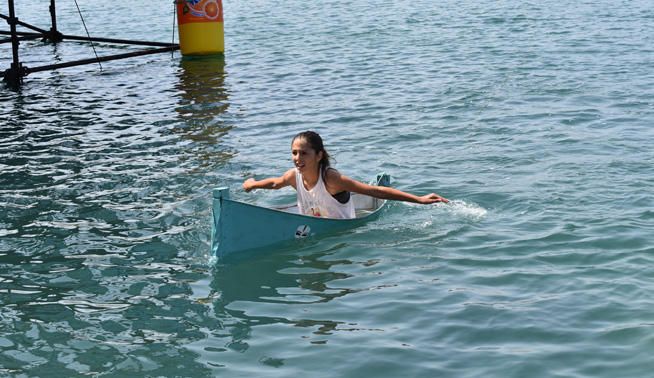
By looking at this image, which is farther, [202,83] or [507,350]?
[202,83]

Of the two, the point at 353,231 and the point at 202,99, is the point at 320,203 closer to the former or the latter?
the point at 353,231

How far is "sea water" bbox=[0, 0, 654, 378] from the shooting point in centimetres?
625

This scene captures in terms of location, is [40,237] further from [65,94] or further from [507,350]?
[65,94]

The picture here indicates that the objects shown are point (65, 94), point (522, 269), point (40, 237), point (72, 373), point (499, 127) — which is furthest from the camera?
point (65, 94)

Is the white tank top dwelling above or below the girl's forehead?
below

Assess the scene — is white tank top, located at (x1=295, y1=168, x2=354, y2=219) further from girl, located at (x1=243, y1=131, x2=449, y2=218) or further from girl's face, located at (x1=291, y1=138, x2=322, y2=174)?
girl's face, located at (x1=291, y1=138, x2=322, y2=174)

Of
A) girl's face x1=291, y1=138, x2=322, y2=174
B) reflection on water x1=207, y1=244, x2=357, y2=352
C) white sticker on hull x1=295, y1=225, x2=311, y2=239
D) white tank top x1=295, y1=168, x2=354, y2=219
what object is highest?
girl's face x1=291, y1=138, x2=322, y2=174

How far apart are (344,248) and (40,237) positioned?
2727mm

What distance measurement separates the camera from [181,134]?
1323cm

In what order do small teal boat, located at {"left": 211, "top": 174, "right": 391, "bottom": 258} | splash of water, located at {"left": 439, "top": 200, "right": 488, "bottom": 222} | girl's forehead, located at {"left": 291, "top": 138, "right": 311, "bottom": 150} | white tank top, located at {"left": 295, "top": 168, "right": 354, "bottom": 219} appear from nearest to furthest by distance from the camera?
1. small teal boat, located at {"left": 211, "top": 174, "right": 391, "bottom": 258}
2. girl's forehead, located at {"left": 291, "top": 138, "right": 311, "bottom": 150}
3. white tank top, located at {"left": 295, "top": 168, "right": 354, "bottom": 219}
4. splash of water, located at {"left": 439, "top": 200, "right": 488, "bottom": 222}

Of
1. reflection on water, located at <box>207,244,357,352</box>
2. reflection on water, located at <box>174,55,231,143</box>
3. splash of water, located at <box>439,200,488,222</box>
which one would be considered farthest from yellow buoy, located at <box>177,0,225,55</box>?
reflection on water, located at <box>207,244,357,352</box>

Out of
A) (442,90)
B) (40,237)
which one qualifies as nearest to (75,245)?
(40,237)

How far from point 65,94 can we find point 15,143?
4.00 metres

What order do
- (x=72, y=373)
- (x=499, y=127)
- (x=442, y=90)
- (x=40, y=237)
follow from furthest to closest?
(x=442, y=90), (x=499, y=127), (x=40, y=237), (x=72, y=373)
